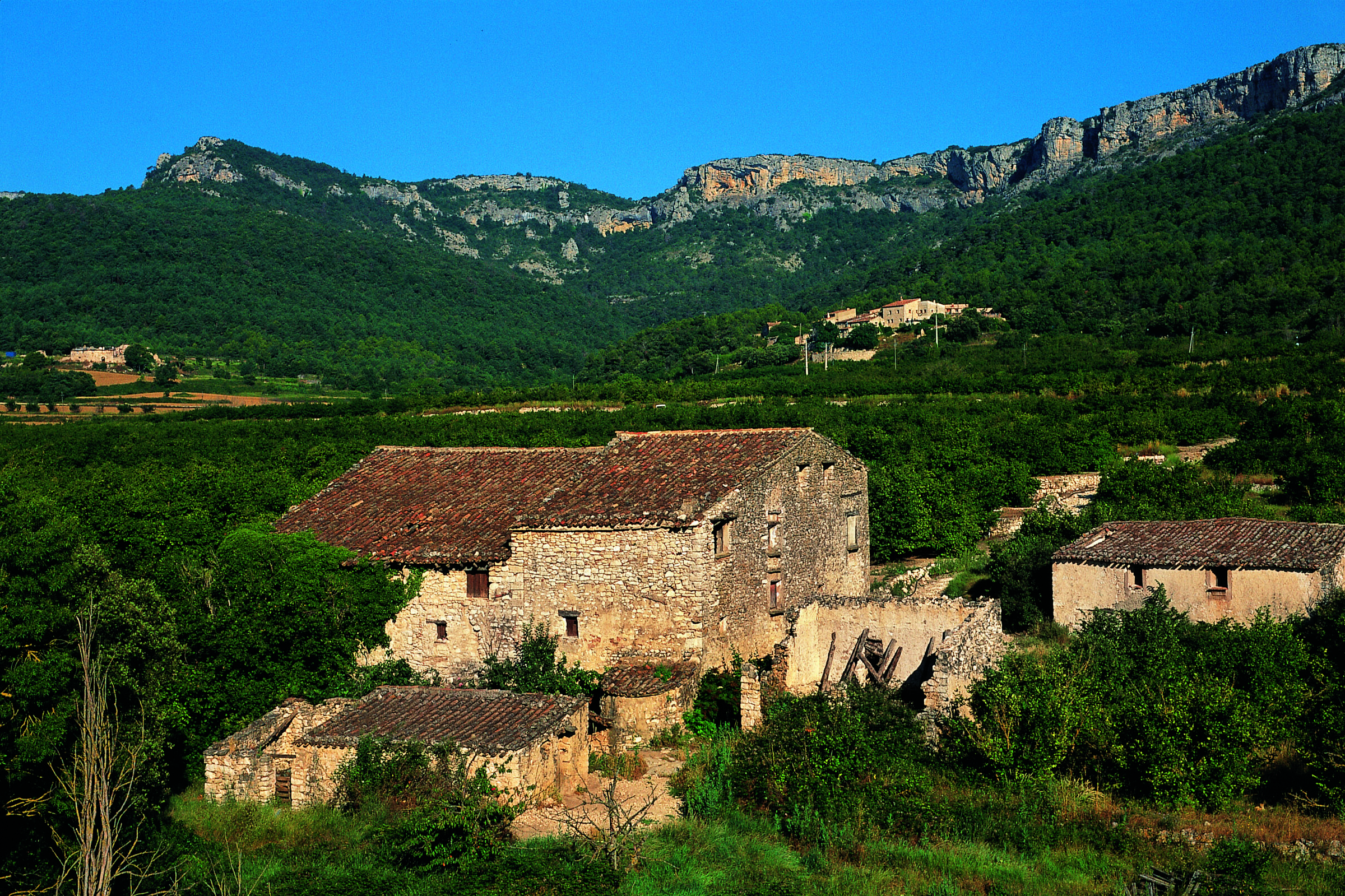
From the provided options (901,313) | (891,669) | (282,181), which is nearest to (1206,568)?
(891,669)

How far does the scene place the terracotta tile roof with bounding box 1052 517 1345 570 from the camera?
20.7 m

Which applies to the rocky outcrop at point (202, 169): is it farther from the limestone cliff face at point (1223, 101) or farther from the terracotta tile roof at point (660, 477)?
the terracotta tile roof at point (660, 477)

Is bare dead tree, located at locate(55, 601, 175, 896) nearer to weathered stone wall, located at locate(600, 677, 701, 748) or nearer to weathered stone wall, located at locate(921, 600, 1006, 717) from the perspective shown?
weathered stone wall, located at locate(600, 677, 701, 748)

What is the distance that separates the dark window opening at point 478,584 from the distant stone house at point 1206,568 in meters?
13.3

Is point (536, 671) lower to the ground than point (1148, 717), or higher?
lower

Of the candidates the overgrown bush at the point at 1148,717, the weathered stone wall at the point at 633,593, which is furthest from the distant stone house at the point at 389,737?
the overgrown bush at the point at 1148,717

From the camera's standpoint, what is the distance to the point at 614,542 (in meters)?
19.4


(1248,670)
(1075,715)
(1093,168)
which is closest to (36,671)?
(1075,715)

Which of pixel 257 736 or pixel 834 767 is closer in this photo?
pixel 834 767

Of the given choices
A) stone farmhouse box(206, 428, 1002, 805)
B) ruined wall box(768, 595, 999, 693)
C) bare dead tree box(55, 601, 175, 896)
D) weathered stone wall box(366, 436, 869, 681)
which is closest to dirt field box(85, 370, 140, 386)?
stone farmhouse box(206, 428, 1002, 805)

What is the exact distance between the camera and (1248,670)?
15.7 metres

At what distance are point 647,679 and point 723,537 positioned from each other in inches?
133

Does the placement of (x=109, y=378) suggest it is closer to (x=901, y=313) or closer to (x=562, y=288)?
(x=901, y=313)

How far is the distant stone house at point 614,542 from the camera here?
19.2 m
